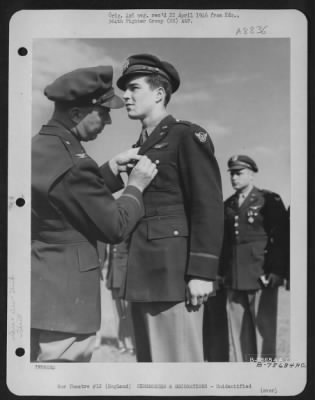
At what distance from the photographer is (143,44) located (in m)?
1.39

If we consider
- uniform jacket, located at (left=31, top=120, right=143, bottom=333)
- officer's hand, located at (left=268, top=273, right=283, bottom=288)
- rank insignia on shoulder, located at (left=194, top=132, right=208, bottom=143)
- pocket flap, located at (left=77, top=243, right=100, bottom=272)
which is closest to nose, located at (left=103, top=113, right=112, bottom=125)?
uniform jacket, located at (left=31, top=120, right=143, bottom=333)

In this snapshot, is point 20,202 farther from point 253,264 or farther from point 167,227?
point 253,264

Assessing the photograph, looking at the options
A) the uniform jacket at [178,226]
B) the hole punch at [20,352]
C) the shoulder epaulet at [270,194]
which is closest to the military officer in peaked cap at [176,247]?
the uniform jacket at [178,226]

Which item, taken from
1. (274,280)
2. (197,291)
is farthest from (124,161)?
(274,280)

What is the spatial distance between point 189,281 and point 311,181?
45 cm

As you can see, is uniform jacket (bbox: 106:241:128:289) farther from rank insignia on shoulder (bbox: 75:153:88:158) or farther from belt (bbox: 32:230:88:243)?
rank insignia on shoulder (bbox: 75:153:88:158)

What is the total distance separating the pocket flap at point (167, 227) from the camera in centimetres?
134

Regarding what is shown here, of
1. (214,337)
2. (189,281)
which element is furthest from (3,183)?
(214,337)

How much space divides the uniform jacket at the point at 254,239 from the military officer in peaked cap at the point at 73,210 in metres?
0.27

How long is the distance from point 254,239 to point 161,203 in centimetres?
28

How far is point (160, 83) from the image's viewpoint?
4.53 ft

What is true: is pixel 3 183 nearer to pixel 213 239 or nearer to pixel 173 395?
pixel 213 239

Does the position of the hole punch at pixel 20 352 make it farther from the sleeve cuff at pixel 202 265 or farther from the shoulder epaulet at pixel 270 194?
the shoulder epaulet at pixel 270 194

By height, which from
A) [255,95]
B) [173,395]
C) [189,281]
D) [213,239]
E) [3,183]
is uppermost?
[255,95]
